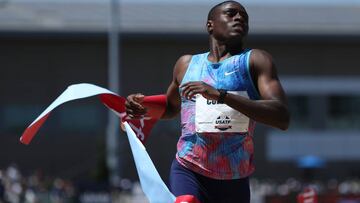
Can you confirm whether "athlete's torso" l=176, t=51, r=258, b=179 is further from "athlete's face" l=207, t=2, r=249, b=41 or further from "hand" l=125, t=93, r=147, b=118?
"hand" l=125, t=93, r=147, b=118

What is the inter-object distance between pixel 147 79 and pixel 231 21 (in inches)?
1737

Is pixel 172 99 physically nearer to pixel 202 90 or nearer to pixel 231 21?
pixel 231 21

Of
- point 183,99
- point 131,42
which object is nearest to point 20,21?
point 131,42

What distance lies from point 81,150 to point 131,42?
6317mm

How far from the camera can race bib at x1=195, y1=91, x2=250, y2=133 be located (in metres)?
5.48

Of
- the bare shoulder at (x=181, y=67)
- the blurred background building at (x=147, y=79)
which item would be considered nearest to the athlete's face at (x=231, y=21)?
the bare shoulder at (x=181, y=67)

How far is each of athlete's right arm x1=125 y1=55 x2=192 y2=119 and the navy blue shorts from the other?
0.67m

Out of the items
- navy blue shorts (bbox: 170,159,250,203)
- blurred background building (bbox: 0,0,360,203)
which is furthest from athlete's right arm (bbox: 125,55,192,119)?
blurred background building (bbox: 0,0,360,203)

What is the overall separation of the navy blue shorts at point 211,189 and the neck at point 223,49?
0.70 m

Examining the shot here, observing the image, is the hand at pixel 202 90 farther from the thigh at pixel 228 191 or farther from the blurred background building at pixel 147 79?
the blurred background building at pixel 147 79

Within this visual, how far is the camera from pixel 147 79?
4956 centimetres

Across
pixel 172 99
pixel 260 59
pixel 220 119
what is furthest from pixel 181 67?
pixel 260 59

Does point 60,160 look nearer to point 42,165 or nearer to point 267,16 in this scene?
point 42,165

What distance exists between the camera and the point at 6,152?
48.3 metres
